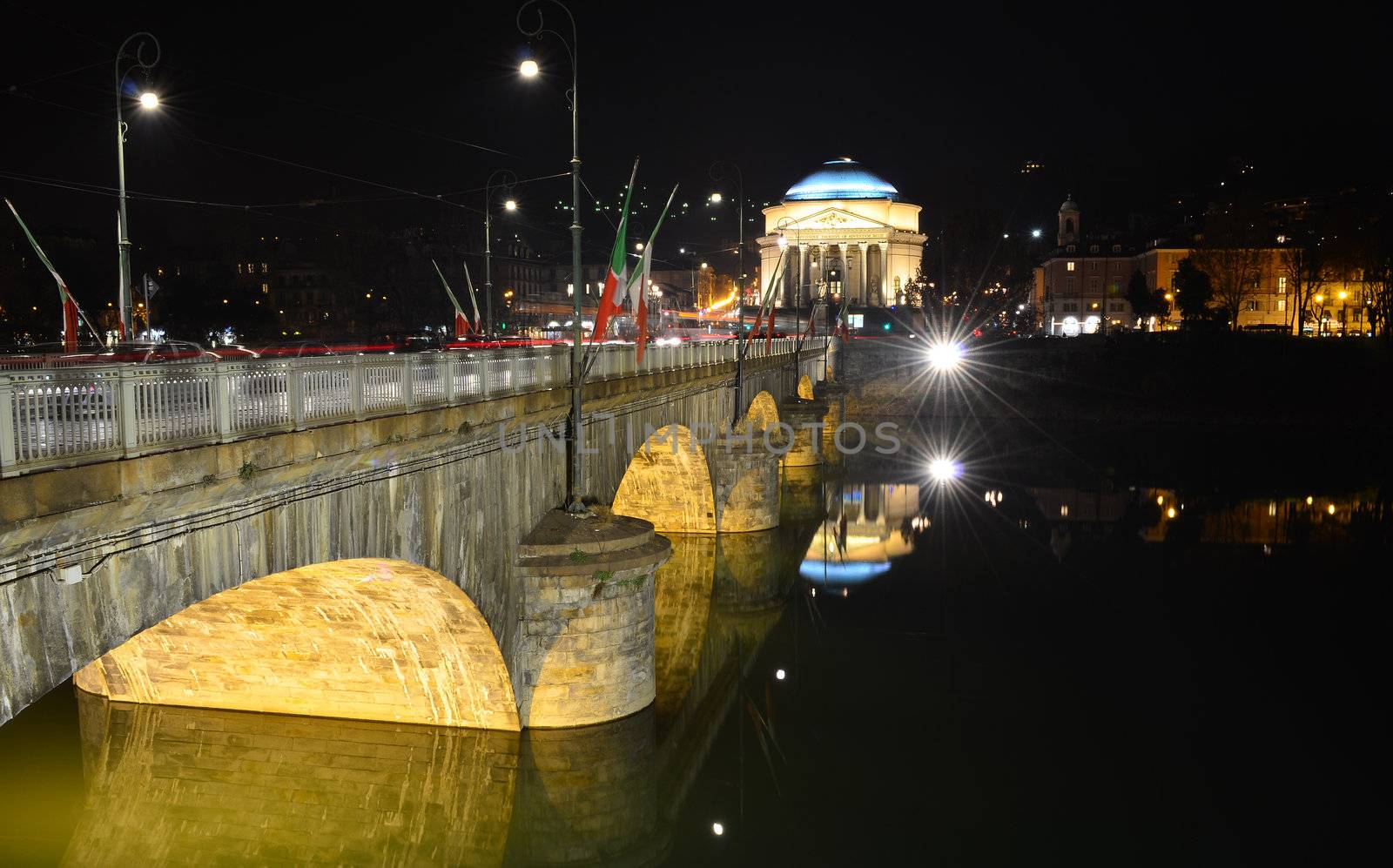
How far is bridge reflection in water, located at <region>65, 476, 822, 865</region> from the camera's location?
50.4ft

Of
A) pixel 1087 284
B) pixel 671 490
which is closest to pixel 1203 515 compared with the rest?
pixel 671 490

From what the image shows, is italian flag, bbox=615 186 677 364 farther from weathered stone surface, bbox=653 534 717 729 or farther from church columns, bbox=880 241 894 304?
church columns, bbox=880 241 894 304

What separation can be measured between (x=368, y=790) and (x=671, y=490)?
60.1ft

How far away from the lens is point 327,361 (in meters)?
10.8

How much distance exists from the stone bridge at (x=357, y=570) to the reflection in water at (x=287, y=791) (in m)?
0.48

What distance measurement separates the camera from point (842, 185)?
396ft

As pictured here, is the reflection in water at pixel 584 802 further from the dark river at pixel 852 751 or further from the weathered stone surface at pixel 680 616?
the weathered stone surface at pixel 680 616

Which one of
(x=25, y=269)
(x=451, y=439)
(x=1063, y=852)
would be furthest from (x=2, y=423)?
(x=25, y=269)

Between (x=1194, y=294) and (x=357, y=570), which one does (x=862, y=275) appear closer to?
(x=1194, y=294)

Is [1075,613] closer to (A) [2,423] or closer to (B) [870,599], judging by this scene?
(B) [870,599]

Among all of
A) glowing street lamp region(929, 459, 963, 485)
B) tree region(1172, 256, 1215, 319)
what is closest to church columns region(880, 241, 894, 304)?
tree region(1172, 256, 1215, 319)

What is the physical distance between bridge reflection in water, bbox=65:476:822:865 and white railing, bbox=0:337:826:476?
618 centimetres

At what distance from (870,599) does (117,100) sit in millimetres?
21187

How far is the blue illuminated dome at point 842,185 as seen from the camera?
11869 centimetres
